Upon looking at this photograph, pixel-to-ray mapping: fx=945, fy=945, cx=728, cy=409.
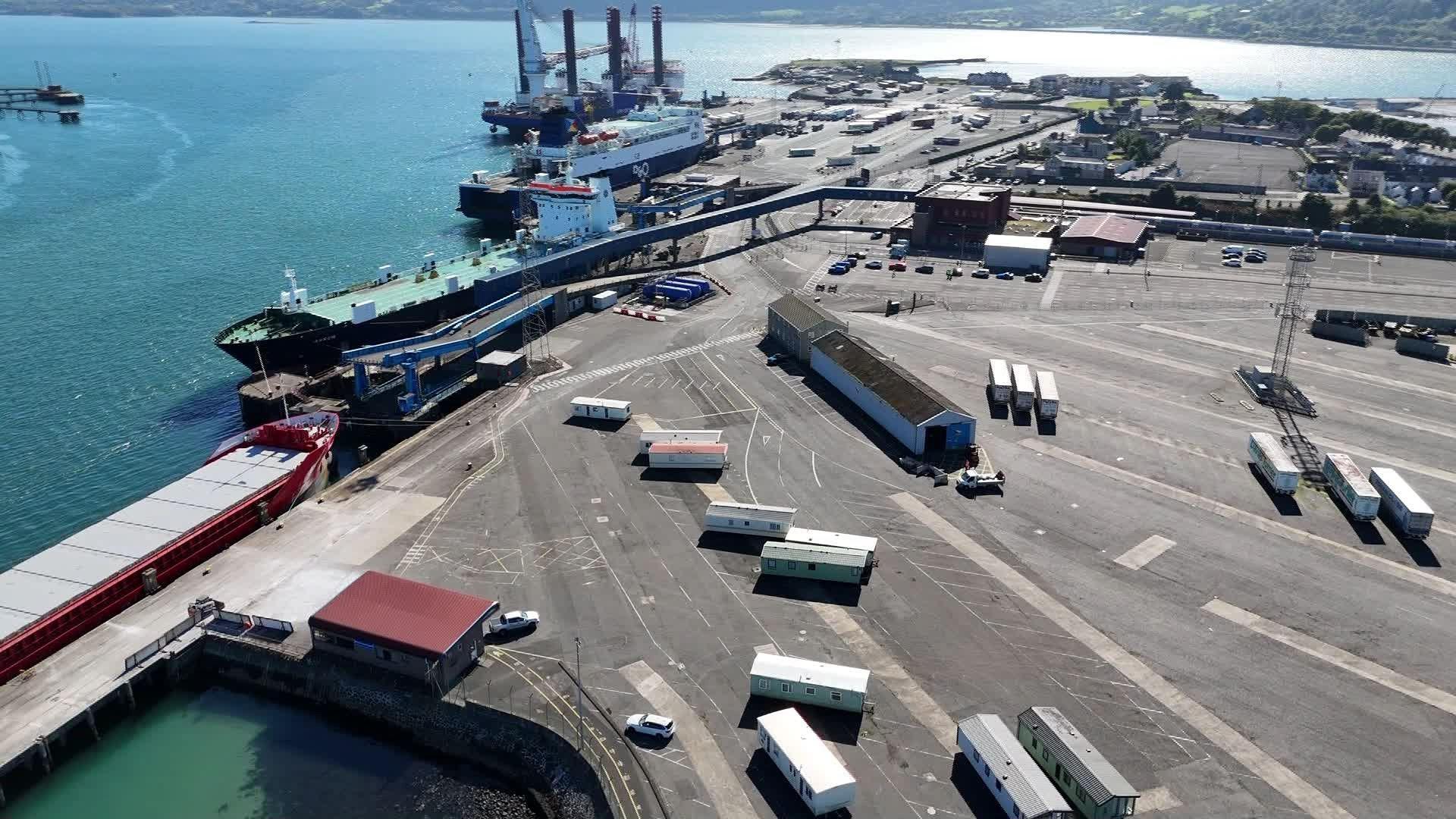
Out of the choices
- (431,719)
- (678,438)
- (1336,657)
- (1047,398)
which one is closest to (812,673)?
(431,719)

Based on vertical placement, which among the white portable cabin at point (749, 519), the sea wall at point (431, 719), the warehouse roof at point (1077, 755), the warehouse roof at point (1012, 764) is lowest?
the sea wall at point (431, 719)

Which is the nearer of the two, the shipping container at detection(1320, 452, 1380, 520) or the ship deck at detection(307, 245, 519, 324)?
the shipping container at detection(1320, 452, 1380, 520)

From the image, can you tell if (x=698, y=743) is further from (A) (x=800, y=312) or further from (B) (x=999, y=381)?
(A) (x=800, y=312)

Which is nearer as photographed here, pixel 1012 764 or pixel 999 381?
pixel 1012 764

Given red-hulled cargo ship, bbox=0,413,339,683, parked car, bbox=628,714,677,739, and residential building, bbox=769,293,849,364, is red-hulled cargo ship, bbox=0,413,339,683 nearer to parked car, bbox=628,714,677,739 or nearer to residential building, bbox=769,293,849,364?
parked car, bbox=628,714,677,739

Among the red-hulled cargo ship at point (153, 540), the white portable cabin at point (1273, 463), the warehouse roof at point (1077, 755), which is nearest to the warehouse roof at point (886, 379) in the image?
the white portable cabin at point (1273, 463)

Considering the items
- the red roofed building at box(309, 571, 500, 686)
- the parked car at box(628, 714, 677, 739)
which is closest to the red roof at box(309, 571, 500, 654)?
the red roofed building at box(309, 571, 500, 686)

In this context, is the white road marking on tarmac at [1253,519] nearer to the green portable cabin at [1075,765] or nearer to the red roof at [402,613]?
the green portable cabin at [1075,765]
